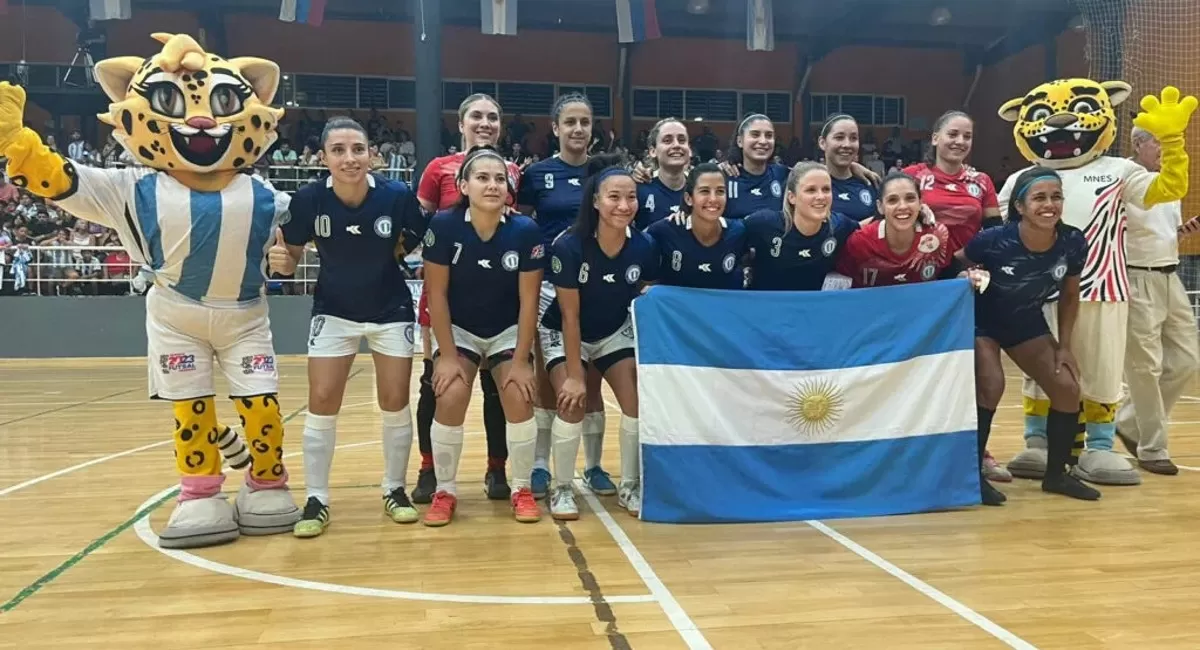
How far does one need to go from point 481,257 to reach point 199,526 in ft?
5.65

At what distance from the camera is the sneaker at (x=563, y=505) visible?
3971 millimetres

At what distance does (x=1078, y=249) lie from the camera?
430cm

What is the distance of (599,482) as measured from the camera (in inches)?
178

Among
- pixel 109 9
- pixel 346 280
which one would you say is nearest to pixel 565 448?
pixel 346 280

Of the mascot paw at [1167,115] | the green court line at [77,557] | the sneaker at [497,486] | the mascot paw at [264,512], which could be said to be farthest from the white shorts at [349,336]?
the mascot paw at [1167,115]

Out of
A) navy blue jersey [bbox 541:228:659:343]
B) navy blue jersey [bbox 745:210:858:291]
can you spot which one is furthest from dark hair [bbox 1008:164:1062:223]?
navy blue jersey [bbox 541:228:659:343]

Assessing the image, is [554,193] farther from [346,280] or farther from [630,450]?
[630,450]

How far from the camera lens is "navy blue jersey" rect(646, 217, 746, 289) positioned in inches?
162

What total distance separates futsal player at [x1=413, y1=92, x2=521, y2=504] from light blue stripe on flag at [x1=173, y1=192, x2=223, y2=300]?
107 centimetres

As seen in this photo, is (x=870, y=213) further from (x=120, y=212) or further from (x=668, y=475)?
(x=120, y=212)

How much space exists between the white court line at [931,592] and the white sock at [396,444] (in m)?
1.98

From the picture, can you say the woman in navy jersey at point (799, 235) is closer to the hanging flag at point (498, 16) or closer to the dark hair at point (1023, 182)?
the dark hair at point (1023, 182)

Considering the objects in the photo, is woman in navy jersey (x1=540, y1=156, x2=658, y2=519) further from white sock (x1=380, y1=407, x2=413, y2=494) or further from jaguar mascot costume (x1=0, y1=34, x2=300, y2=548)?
jaguar mascot costume (x1=0, y1=34, x2=300, y2=548)

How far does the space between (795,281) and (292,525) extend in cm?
277
